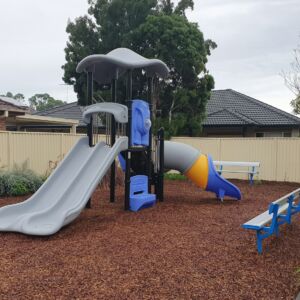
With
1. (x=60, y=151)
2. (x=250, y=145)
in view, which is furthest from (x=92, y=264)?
(x=250, y=145)

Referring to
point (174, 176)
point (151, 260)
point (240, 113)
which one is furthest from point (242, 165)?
point (240, 113)

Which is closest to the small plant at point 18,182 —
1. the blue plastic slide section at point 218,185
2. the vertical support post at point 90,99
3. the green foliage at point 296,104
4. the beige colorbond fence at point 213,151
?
the beige colorbond fence at point 213,151

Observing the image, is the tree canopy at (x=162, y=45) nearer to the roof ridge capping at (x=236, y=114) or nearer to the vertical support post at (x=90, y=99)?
the roof ridge capping at (x=236, y=114)

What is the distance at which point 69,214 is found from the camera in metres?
6.05

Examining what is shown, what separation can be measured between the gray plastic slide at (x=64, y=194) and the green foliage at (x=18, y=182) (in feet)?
10.2

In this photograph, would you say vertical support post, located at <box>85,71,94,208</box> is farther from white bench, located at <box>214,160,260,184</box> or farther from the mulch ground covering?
white bench, located at <box>214,160,260,184</box>

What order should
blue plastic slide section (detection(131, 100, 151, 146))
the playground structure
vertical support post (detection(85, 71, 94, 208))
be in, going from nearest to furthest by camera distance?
the playground structure, blue plastic slide section (detection(131, 100, 151, 146)), vertical support post (detection(85, 71, 94, 208))

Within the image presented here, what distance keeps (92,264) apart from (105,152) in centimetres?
346

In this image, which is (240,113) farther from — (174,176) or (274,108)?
→ (174,176)

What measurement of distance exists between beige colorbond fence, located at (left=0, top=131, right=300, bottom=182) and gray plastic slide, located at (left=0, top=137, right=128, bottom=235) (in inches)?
181

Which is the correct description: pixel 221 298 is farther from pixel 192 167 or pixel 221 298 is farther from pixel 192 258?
pixel 192 167

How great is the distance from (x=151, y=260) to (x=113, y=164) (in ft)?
13.3

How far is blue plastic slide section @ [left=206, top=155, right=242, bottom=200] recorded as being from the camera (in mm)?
9055

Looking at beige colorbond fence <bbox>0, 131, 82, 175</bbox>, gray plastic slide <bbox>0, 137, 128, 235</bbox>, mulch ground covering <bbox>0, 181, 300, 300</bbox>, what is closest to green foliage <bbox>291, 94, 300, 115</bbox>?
beige colorbond fence <bbox>0, 131, 82, 175</bbox>
